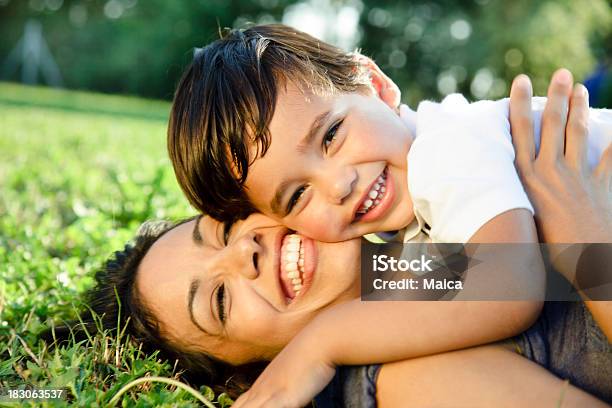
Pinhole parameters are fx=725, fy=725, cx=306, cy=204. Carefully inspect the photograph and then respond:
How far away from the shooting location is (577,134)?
8.13ft

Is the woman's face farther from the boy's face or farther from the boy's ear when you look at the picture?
the boy's ear

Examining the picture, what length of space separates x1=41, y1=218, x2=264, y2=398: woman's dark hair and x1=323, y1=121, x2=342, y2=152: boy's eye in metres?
0.88

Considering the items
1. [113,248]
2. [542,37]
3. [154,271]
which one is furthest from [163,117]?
[542,37]

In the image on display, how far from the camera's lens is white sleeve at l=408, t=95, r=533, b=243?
2.19m

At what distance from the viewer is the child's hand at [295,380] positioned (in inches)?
86.7

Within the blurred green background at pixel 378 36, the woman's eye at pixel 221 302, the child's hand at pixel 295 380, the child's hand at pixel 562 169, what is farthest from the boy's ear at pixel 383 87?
the blurred green background at pixel 378 36

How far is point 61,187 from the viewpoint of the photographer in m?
5.45

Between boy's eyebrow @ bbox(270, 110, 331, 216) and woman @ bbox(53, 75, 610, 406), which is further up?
boy's eyebrow @ bbox(270, 110, 331, 216)

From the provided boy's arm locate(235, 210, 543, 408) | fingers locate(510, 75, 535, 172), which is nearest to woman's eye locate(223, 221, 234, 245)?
boy's arm locate(235, 210, 543, 408)

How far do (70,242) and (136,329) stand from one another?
4.88ft

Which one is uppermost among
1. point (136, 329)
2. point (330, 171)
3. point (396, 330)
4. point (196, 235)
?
point (330, 171)

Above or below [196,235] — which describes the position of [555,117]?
above

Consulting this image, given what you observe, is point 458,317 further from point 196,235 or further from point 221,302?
point 196,235

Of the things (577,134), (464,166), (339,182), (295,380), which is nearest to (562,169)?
(577,134)
